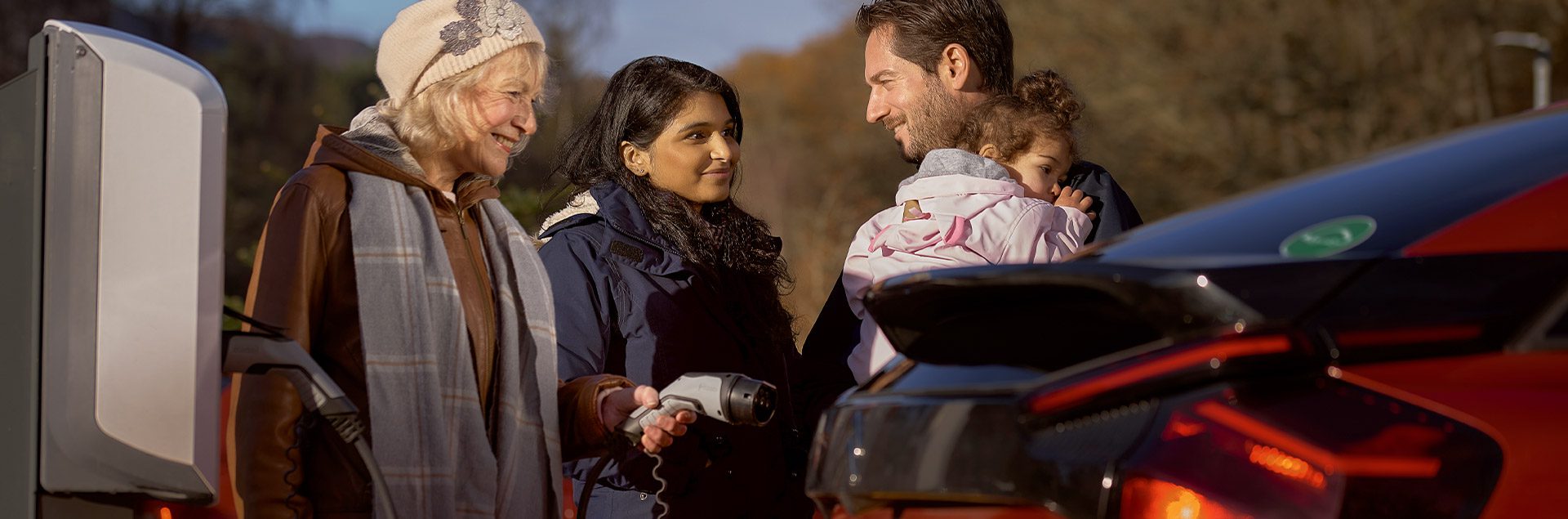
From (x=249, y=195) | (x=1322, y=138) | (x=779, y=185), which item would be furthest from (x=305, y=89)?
(x=1322, y=138)

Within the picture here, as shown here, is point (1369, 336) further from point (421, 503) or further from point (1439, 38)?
point (1439, 38)

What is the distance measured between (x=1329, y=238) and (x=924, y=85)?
233 centimetres

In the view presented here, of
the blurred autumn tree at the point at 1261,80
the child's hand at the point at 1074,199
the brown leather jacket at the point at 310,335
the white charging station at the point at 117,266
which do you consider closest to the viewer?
the white charging station at the point at 117,266

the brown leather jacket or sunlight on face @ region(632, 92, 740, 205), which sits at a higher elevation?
sunlight on face @ region(632, 92, 740, 205)

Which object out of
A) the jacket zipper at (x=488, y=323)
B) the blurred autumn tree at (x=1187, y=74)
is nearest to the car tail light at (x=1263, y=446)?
the jacket zipper at (x=488, y=323)

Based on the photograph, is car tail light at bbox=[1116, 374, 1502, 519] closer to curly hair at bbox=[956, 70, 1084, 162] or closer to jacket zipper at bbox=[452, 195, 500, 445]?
jacket zipper at bbox=[452, 195, 500, 445]

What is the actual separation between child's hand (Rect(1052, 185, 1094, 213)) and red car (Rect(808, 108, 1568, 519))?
1771 mm

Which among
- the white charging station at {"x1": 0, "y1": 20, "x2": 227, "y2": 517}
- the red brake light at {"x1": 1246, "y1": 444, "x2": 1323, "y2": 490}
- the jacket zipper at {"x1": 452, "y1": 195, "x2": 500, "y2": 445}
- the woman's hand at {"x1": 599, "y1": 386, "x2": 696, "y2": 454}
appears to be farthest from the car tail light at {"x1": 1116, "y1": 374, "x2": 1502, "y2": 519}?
the jacket zipper at {"x1": 452, "y1": 195, "x2": 500, "y2": 445}

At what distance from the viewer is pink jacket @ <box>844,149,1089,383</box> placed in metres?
3.60

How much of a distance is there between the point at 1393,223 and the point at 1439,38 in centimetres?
2535

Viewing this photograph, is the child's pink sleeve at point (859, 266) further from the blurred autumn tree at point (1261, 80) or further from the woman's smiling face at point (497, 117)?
the blurred autumn tree at point (1261, 80)

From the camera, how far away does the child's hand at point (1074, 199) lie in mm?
3904

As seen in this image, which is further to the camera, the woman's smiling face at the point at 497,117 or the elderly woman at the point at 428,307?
the woman's smiling face at the point at 497,117

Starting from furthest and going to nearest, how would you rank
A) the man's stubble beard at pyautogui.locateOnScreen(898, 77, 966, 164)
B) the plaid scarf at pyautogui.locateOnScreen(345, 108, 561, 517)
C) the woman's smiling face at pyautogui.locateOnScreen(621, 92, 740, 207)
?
the woman's smiling face at pyautogui.locateOnScreen(621, 92, 740, 207), the man's stubble beard at pyautogui.locateOnScreen(898, 77, 966, 164), the plaid scarf at pyautogui.locateOnScreen(345, 108, 561, 517)
